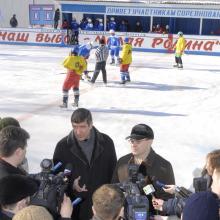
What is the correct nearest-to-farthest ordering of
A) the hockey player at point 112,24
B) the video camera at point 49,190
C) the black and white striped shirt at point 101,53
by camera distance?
1. the video camera at point 49,190
2. the black and white striped shirt at point 101,53
3. the hockey player at point 112,24

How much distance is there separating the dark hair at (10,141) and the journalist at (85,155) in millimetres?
652

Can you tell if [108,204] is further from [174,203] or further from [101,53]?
[101,53]

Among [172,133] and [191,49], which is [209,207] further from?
[191,49]

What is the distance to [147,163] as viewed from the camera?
339 cm

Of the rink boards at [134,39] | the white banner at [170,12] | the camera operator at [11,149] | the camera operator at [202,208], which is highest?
the white banner at [170,12]

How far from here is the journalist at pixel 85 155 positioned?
3811mm

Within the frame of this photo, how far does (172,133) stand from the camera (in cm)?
840

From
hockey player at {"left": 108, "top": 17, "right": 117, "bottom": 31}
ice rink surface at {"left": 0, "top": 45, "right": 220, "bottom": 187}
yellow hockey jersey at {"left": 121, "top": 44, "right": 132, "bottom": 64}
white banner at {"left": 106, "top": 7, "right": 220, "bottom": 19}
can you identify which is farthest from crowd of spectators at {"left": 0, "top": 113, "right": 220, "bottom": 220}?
hockey player at {"left": 108, "top": 17, "right": 117, "bottom": 31}

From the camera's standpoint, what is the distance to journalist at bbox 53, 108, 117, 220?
12.5ft

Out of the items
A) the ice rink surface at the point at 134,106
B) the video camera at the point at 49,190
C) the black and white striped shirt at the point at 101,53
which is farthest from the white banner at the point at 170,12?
the video camera at the point at 49,190

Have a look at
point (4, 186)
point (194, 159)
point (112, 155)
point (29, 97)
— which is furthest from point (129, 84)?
point (4, 186)

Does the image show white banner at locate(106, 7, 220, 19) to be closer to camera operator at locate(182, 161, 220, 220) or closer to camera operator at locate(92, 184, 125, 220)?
camera operator at locate(92, 184, 125, 220)

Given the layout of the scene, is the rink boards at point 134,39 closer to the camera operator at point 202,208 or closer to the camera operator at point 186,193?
the camera operator at point 186,193

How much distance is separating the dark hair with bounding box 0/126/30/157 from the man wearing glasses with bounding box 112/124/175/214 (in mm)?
884
